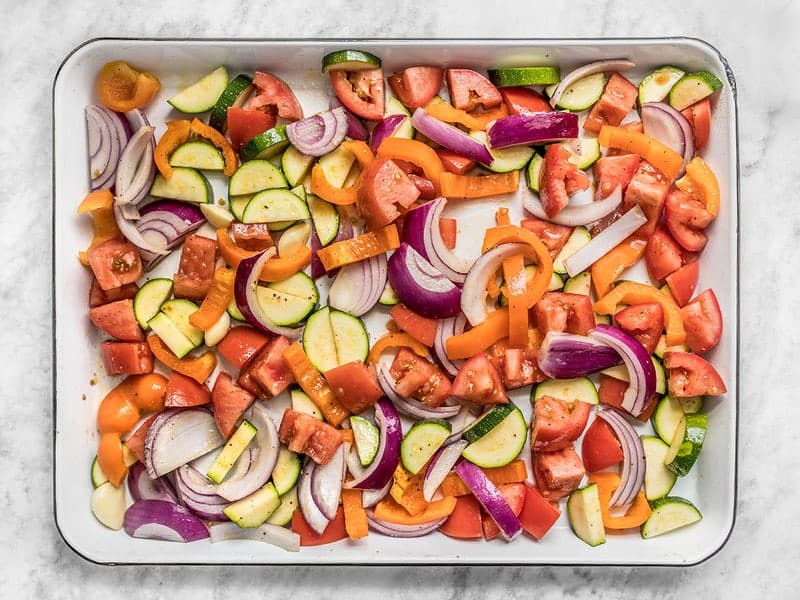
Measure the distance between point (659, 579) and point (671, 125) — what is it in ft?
5.59

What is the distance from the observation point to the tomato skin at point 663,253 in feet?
9.80

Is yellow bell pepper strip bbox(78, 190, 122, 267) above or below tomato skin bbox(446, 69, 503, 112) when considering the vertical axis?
below

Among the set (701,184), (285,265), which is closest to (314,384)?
(285,265)

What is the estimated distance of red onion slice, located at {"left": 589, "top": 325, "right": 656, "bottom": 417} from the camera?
115 inches

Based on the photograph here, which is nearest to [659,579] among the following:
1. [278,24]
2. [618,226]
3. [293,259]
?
[618,226]

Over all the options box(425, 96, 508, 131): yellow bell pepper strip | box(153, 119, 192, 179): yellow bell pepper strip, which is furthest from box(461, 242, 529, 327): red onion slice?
box(153, 119, 192, 179): yellow bell pepper strip

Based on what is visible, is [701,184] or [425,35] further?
[425,35]

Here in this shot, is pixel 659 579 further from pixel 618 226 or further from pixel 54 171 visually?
pixel 54 171

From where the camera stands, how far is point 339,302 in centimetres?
300

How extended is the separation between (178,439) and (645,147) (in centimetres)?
200

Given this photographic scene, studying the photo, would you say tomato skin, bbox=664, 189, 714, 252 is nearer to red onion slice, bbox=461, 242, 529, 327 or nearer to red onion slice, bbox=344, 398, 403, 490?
red onion slice, bbox=461, 242, 529, 327

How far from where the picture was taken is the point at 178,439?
9.84 feet

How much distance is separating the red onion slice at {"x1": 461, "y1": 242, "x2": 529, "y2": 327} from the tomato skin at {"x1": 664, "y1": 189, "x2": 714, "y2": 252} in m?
0.55

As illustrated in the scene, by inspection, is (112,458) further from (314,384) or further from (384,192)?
(384,192)
